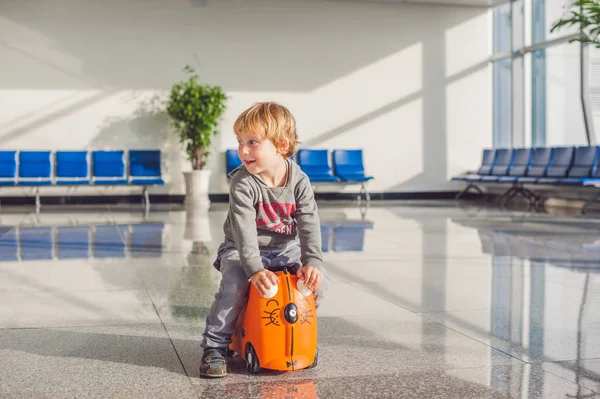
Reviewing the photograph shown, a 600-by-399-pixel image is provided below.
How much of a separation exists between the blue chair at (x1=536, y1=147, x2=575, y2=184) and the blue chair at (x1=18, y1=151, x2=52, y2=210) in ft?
28.8

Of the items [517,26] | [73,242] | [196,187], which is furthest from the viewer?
[517,26]

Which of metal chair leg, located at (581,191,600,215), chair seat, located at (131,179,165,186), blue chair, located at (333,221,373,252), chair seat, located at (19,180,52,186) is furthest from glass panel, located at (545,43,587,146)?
chair seat, located at (19,180,52,186)

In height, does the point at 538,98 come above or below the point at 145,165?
above

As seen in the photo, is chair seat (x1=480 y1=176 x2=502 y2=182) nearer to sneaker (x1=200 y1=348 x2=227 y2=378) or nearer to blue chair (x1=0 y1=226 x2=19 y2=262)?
blue chair (x1=0 y1=226 x2=19 y2=262)

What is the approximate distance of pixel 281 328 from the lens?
2.59 meters

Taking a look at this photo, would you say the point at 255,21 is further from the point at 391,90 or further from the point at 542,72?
the point at 542,72

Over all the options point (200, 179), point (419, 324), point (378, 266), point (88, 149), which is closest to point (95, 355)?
point (419, 324)

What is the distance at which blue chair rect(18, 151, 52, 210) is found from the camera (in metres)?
13.5

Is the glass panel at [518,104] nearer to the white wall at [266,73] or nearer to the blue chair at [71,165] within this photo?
the white wall at [266,73]

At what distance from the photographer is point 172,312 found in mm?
3805

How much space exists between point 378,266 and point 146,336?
8.56 feet

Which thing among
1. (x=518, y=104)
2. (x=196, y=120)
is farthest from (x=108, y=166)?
(x=518, y=104)

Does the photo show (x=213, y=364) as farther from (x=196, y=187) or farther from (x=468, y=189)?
(x=468, y=189)

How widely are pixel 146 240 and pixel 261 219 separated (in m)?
4.97
